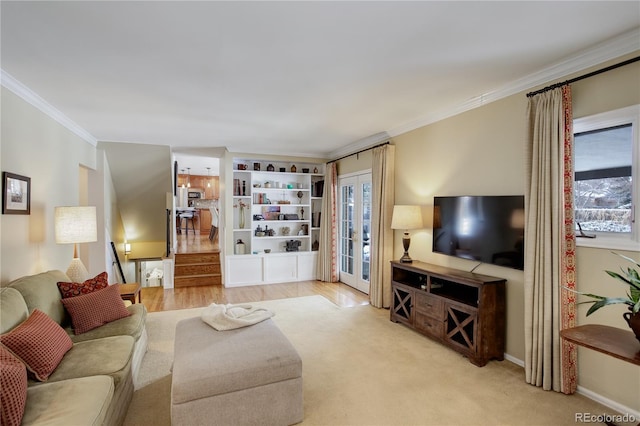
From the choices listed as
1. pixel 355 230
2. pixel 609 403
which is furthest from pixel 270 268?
pixel 609 403

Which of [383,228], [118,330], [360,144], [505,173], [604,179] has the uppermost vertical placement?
[360,144]

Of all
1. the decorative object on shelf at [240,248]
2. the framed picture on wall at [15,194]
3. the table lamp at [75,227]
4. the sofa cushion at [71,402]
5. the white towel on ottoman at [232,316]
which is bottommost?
the sofa cushion at [71,402]

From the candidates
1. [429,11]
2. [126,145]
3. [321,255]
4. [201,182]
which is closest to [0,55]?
[429,11]

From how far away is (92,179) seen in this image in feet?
18.4

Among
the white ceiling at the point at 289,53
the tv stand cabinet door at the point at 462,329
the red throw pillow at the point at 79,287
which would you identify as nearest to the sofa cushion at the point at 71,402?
the red throw pillow at the point at 79,287

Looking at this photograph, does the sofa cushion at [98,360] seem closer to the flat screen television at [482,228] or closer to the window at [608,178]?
the flat screen television at [482,228]

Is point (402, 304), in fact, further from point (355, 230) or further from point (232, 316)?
point (232, 316)

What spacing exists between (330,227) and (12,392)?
5213 mm

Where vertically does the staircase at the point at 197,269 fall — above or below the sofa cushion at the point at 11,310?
below

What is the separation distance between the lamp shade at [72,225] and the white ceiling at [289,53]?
116 cm

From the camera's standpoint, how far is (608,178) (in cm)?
247

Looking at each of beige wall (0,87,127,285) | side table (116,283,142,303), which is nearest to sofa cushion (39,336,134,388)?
beige wall (0,87,127,285)

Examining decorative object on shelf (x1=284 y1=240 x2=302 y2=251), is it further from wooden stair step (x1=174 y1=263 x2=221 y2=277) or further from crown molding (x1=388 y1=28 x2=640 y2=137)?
crown molding (x1=388 y1=28 x2=640 y2=137)

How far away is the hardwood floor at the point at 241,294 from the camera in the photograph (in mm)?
5078
